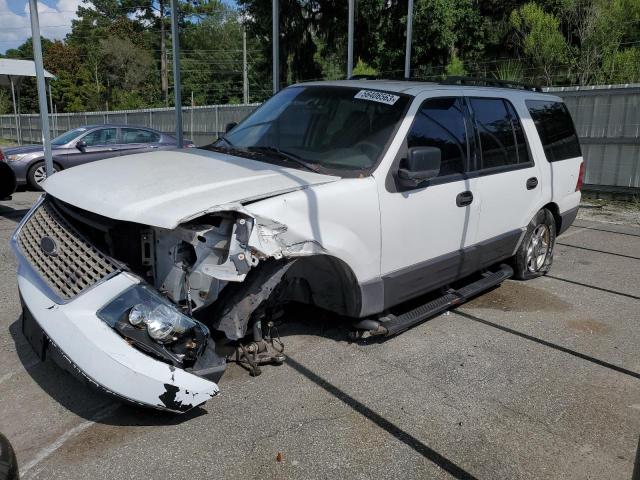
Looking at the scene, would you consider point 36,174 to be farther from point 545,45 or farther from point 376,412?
point 545,45

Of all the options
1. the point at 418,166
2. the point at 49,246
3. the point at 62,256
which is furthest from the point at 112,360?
the point at 418,166

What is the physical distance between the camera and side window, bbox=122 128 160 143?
12.6 metres

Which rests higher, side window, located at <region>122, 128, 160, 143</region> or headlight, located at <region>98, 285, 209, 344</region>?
side window, located at <region>122, 128, 160, 143</region>

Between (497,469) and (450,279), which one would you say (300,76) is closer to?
(450,279)

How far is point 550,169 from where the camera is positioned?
5688mm

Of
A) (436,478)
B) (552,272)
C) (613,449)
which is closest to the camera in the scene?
(436,478)

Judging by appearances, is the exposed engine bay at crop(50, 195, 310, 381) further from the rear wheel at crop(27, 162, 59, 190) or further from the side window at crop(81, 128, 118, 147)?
the side window at crop(81, 128, 118, 147)

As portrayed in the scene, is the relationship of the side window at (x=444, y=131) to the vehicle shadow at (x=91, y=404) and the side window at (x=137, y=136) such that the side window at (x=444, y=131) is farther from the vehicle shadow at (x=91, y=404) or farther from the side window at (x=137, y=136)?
the side window at (x=137, y=136)

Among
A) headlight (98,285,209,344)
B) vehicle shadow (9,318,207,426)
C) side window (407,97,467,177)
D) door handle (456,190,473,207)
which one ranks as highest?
side window (407,97,467,177)

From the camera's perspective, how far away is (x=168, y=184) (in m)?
3.27

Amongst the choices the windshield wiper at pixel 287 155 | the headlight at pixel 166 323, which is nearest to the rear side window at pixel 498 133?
the windshield wiper at pixel 287 155

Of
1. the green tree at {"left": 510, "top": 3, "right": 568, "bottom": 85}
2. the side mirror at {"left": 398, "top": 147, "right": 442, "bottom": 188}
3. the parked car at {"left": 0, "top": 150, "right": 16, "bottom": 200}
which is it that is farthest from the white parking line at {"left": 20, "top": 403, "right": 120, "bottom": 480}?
the green tree at {"left": 510, "top": 3, "right": 568, "bottom": 85}

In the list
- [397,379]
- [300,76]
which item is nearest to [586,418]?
[397,379]

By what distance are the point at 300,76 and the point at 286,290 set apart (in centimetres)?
2577
